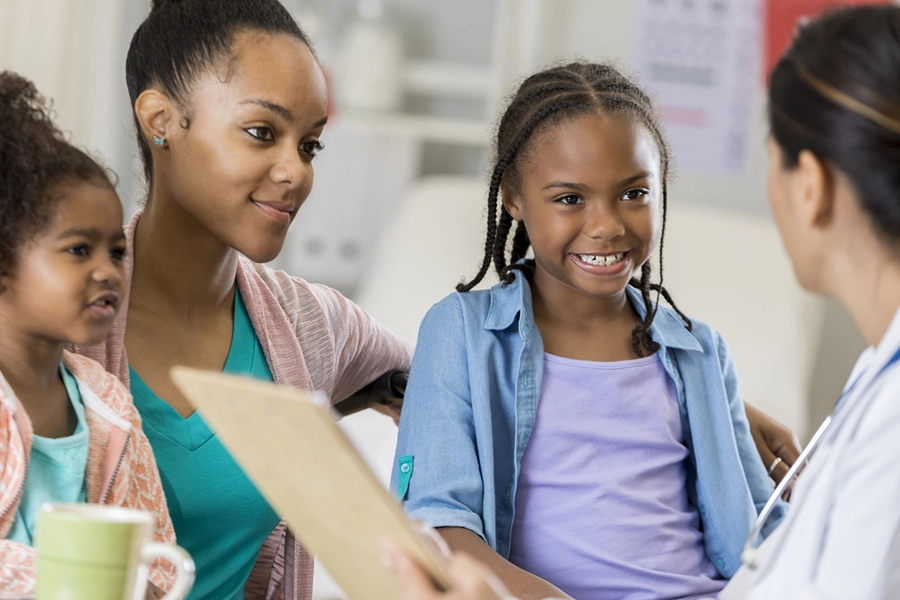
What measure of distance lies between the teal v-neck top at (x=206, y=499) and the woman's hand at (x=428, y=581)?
47cm

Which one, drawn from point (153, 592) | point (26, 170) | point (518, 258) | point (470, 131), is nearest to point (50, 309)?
point (26, 170)

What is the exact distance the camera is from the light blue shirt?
31.0 inches

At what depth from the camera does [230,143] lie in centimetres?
106

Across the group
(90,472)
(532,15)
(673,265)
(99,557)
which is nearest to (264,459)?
(99,557)

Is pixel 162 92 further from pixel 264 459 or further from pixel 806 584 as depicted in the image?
→ pixel 806 584

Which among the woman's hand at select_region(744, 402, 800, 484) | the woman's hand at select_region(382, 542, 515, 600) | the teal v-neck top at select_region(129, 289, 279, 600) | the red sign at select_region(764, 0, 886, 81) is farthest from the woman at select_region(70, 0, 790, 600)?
the red sign at select_region(764, 0, 886, 81)

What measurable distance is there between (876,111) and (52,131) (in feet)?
2.19

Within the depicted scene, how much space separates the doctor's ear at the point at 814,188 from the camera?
745mm

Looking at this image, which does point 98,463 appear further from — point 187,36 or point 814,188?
point 814,188

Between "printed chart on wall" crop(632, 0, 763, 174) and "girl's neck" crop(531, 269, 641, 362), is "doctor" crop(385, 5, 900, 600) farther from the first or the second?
"printed chart on wall" crop(632, 0, 763, 174)

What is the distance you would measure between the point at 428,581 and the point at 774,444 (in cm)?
82

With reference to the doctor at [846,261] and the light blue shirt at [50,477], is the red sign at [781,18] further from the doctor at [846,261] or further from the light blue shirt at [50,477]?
the light blue shirt at [50,477]

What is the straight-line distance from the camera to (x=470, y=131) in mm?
2891

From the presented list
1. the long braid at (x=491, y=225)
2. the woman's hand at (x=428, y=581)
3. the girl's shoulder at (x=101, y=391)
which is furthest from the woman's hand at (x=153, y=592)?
the long braid at (x=491, y=225)
